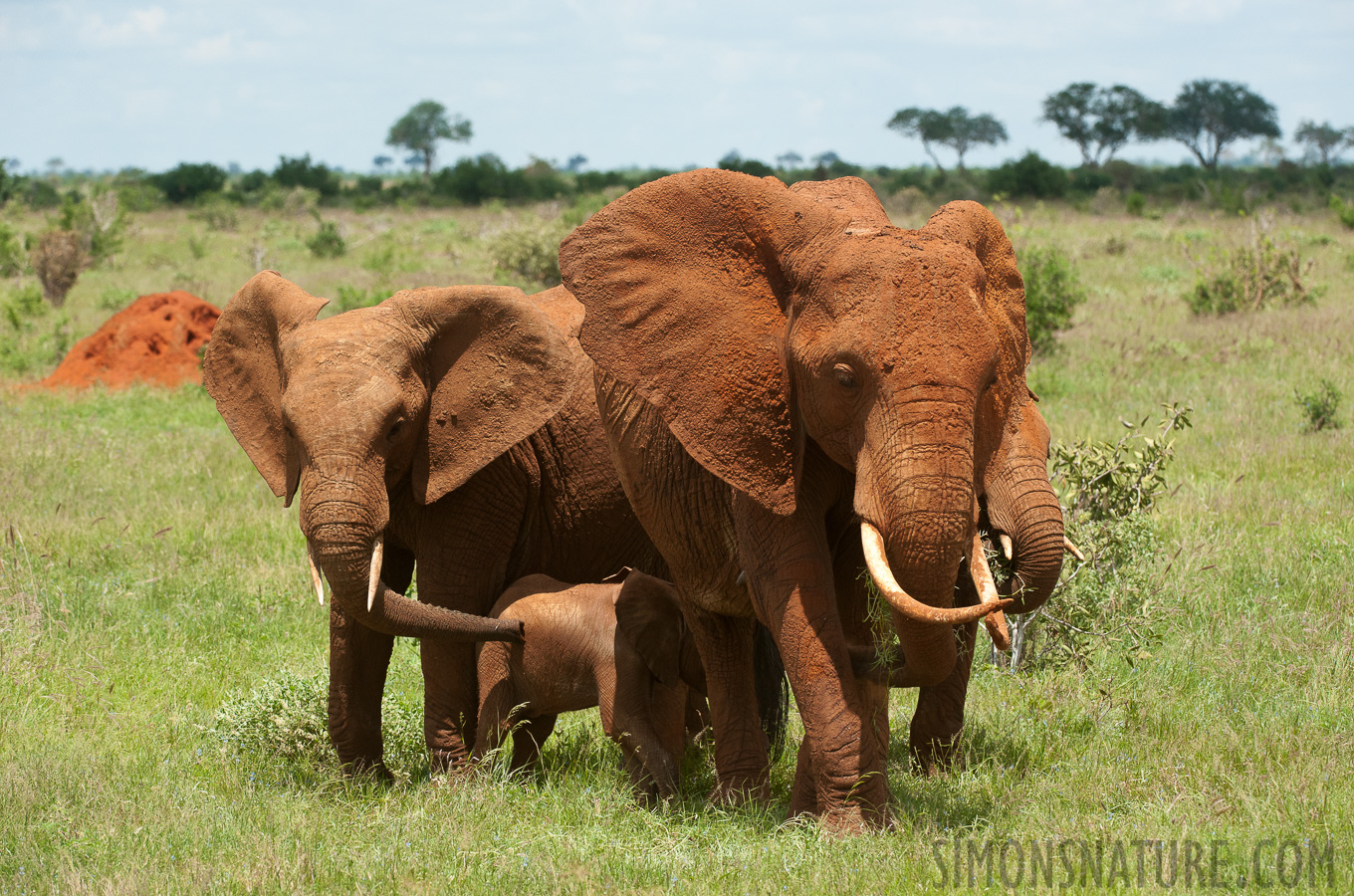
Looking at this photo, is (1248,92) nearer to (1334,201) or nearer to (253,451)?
(1334,201)

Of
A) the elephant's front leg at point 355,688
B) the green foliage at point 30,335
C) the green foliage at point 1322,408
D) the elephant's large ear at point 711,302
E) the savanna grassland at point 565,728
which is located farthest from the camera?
the green foliage at point 30,335

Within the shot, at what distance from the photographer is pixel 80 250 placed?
1081 inches

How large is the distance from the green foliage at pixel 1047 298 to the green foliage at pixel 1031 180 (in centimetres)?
3298

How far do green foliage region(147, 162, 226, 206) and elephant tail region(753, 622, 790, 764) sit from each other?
60.1 meters

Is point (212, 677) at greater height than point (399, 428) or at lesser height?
lesser

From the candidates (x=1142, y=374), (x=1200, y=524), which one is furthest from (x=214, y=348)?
(x=1142, y=374)

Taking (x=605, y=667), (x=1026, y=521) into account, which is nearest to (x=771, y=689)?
(x=605, y=667)

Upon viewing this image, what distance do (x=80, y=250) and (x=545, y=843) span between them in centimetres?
2589

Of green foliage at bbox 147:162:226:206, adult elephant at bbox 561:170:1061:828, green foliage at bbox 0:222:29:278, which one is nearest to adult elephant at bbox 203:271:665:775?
adult elephant at bbox 561:170:1061:828

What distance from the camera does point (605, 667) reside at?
5820 mm

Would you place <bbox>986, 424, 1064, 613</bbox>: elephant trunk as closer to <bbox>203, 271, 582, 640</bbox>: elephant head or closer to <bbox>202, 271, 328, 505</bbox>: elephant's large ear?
<bbox>203, 271, 582, 640</bbox>: elephant head

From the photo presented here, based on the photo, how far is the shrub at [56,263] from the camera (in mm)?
24859

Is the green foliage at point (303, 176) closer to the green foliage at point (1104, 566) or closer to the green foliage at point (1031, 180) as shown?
the green foliage at point (1031, 180)

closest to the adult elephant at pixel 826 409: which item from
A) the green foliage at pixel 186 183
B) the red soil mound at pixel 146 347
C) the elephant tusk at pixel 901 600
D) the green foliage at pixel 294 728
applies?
the elephant tusk at pixel 901 600
